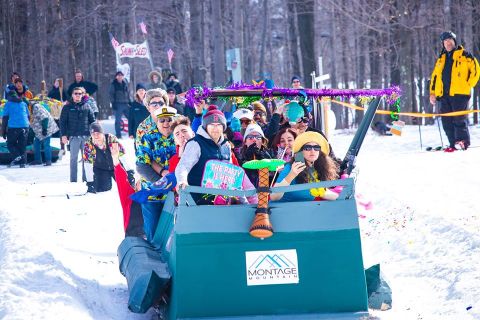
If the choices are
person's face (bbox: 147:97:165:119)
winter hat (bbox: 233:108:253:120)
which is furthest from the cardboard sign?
winter hat (bbox: 233:108:253:120)

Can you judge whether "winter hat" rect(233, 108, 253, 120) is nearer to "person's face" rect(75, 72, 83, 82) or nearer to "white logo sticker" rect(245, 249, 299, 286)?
"white logo sticker" rect(245, 249, 299, 286)

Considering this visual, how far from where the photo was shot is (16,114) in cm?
1855

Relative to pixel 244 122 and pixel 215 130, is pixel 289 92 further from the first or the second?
pixel 215 130

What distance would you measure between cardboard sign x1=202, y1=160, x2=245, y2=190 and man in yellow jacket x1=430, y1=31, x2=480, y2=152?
986cm

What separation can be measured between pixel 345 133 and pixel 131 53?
354 inches

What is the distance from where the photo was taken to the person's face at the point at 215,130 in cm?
630

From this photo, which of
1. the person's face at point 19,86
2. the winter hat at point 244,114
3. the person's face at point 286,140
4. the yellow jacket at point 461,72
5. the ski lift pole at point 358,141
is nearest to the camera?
the ski lift pole at point 358,141

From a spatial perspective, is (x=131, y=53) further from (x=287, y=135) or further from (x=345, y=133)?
(x=287, y=135)

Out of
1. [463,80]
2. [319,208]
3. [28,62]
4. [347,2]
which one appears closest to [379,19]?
[347,2]

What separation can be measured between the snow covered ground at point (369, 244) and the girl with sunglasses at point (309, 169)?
1.00m

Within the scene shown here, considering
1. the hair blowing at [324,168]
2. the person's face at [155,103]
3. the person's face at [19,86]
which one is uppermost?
the person's face at [19,86]

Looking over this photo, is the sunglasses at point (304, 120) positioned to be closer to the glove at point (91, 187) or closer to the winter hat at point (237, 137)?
the winter hat at point (237, 137)

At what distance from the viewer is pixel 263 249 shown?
547 centimetres

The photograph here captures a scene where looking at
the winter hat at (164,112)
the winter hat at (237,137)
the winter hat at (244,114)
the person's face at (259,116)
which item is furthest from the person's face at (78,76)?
the winter hat at (164,112)
